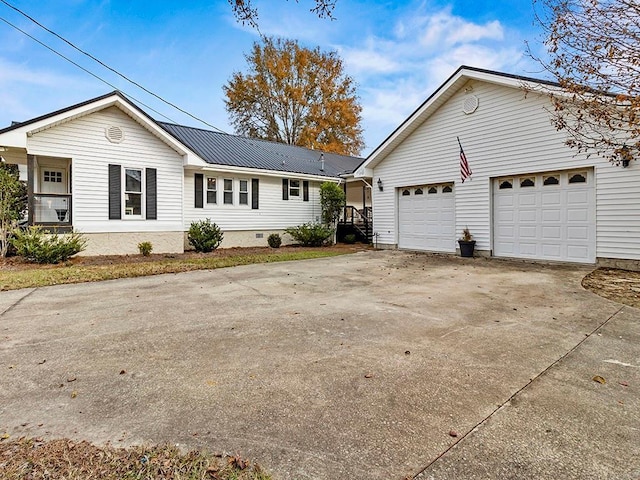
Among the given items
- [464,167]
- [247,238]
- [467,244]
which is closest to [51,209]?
[247,238]

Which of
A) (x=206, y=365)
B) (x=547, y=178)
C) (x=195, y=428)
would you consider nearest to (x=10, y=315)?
(x=206, y=365)

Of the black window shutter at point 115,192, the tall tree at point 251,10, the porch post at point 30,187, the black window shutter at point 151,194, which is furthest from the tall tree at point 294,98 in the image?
the tall tree at point 251,10

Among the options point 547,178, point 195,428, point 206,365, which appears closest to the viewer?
point 195,428

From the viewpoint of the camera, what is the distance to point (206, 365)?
3143mm

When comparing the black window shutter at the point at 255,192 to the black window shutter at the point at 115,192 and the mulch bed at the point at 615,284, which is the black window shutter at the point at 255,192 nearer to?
the black window shutter at the point at 115,192

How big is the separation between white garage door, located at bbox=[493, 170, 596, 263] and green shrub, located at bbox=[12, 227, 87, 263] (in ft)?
41.2

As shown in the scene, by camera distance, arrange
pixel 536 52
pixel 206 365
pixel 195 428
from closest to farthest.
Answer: pixel 195 428
pixel 206 365
pixel 536 52

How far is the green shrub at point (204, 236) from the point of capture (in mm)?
12297

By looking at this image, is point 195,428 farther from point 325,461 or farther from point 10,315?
point 10,315

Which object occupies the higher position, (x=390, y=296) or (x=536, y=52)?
(x=536, y=52)

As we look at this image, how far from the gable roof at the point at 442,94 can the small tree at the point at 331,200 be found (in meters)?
1.63

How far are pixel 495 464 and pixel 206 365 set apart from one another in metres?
2.35

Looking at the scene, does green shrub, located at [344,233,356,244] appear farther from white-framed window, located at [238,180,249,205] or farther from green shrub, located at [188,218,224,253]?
green shrub, located at [188,218,224,253]

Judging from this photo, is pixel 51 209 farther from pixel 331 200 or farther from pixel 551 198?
pixel 551 198
